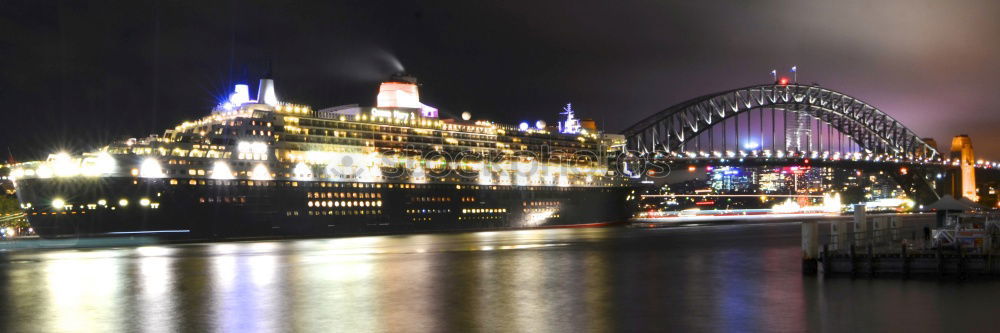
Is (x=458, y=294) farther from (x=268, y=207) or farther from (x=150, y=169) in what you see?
(x=268, y=207)

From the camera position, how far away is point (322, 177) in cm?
5181

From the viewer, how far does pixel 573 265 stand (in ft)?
105

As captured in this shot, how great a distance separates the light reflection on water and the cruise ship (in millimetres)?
6568

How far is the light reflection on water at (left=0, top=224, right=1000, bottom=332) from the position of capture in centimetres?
1843

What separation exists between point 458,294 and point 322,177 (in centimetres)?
2992

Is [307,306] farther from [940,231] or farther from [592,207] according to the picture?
[592,207]

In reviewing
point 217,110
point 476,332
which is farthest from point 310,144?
point 476,332

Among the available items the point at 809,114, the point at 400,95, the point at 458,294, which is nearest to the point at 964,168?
the point at 809,114

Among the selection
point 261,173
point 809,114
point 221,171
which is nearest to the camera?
point 221,171

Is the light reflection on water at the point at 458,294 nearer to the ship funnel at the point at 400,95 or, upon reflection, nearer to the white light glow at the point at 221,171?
the white light glow at the point at 221,171

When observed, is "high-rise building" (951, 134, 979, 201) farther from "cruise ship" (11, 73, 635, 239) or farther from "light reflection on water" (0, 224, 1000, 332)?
"light reflection on water" (0, 224, 1000, 332)

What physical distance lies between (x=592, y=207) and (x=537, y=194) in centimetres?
690

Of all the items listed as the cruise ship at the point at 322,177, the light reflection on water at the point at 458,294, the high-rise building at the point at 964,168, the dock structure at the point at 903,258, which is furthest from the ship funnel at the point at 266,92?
the high-rise building at the point at 964,168

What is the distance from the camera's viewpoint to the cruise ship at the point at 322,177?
143 feet
